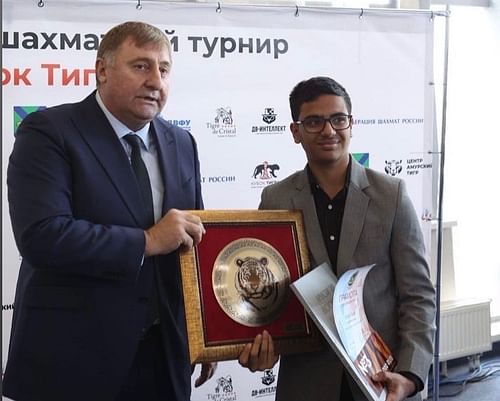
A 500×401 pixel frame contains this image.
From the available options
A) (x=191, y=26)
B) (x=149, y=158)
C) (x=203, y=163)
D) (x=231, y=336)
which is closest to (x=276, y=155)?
(x=203, y=163)

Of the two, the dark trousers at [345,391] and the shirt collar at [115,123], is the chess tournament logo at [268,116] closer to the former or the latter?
the shirt collar at [115,123]

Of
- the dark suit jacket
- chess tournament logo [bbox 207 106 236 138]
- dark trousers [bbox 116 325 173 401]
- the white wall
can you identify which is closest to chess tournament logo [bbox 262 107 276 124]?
chess tournament logo [bbox 207 106 236 138]

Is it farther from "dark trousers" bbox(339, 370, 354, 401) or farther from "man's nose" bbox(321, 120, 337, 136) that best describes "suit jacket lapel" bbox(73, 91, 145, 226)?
"dark trousers" bbox(339, 370, 354, 401)

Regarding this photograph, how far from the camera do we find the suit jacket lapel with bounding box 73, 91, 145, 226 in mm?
1835

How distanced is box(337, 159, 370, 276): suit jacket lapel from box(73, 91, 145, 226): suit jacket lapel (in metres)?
0.56

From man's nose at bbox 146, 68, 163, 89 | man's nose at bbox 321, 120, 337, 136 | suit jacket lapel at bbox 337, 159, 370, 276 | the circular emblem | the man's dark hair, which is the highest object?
man's nose at bbox 146, 68, 163, 89

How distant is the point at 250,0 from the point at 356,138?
1068 mm

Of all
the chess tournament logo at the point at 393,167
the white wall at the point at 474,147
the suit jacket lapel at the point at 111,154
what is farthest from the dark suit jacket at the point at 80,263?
the white wall at the point at 474,147

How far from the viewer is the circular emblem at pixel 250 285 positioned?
1750 millimetres

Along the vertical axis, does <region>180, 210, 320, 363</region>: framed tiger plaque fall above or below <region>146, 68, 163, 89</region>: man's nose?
below

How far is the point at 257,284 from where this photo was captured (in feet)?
5.77

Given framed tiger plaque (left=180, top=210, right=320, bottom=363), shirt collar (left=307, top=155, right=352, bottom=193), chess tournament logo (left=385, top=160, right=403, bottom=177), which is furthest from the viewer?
chess tournament logo (left=385, top=160, right=403, bottom=177)

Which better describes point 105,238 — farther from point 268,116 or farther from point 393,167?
point 393,167

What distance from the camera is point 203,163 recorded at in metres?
3.40
